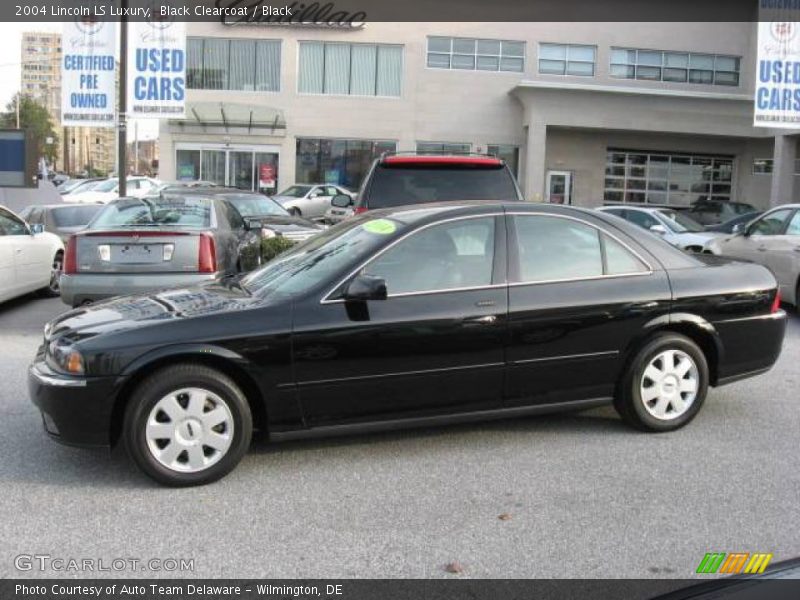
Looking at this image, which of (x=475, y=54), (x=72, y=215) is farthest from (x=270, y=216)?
(x=475, y=54)

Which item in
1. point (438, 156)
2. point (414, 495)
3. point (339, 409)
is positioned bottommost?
point (414, 495)

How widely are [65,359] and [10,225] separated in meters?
6.97

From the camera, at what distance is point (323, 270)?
15.8 feet

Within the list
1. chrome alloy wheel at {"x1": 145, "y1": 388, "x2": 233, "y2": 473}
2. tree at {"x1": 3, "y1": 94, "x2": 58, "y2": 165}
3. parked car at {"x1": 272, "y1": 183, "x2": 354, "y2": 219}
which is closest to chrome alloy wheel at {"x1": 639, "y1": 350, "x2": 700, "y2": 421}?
chrome alloy wheel at {"x1": 145, "y1": 388, "x2": 233, "y2": 473}

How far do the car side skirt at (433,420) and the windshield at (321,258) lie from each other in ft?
2.72

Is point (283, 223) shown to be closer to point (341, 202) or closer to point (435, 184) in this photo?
point (341, 202)

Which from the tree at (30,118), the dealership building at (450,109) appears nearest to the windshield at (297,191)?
the dealership building at (450,109)

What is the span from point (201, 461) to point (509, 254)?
7.34 ft

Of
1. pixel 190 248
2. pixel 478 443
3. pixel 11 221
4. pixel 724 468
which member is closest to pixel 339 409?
pixel 478 443

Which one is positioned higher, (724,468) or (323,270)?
(323,270)

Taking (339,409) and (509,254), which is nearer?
(339,409)

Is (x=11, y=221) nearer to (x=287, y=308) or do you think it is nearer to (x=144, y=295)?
(x=144, y=295)

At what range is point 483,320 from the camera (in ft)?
15.7

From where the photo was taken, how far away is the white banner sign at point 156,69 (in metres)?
13.8
